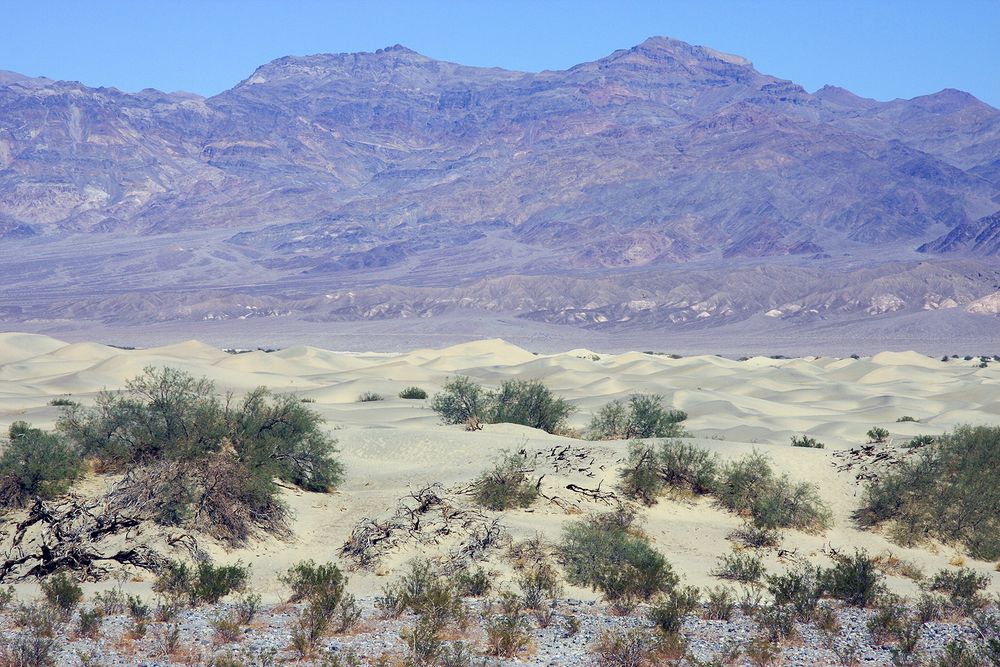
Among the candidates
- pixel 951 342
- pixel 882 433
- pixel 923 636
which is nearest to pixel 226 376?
pixel 882 433

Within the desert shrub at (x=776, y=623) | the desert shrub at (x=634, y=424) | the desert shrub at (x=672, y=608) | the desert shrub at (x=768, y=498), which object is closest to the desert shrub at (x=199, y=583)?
the desert shrub at (x=672, y=608)

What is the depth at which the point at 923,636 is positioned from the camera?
36.4 ft

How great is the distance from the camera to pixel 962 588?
12805 millimetres

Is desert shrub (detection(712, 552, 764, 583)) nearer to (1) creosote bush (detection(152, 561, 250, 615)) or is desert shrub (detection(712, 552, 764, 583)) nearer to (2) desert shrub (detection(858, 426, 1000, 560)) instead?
(2) desert shrub (detection(858, 426, 1000, 560))

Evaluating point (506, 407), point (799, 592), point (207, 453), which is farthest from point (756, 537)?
point (506, 407)

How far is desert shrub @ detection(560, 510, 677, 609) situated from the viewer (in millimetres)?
12773

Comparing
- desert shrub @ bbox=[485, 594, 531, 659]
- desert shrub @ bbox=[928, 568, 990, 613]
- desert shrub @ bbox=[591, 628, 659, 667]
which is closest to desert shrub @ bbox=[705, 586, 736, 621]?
desert shrub @ bbox=[591, 628, 659, 667]

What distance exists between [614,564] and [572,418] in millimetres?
20034

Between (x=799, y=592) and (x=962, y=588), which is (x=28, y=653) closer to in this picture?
(x=799, y=592)

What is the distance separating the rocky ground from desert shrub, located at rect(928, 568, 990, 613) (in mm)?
467

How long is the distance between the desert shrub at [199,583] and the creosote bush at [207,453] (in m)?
1.69

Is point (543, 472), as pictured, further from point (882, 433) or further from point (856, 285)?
point (856, 285)

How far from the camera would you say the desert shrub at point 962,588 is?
1212cm

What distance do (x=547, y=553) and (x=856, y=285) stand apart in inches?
5202
